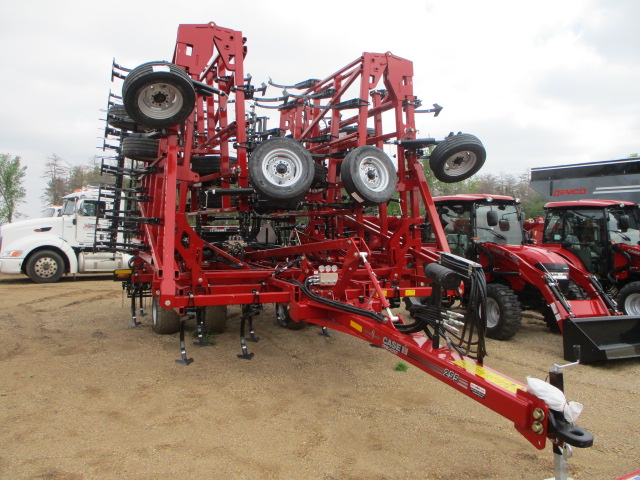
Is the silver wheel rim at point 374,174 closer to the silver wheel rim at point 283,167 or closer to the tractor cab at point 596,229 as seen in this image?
the silver wheel rim at point 283,167

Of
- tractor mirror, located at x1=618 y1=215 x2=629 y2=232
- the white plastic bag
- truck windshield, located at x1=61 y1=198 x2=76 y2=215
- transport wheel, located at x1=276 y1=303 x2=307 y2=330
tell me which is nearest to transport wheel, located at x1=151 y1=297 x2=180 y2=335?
transport wheel, located at x1=276 y1=303 x2=307 y2=330

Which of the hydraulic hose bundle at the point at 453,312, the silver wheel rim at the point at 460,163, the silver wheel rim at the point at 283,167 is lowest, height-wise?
the hydraulic hose bundle at the point at 453,312

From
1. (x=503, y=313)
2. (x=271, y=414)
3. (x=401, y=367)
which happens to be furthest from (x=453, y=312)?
(x=503, y=313)

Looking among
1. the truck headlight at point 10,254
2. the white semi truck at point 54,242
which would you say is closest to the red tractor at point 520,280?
the white semi truck at point 54,242

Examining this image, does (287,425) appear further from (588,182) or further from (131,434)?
(588,182)

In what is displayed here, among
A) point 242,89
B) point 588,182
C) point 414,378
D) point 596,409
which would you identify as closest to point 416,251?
point 414,378

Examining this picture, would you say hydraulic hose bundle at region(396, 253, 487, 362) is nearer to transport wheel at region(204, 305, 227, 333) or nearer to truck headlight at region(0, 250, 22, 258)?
transport wheel at region(204, 305, 227, 333)

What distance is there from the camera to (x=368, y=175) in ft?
17.0

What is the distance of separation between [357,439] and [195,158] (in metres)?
4.42

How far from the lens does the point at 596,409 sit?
4.19 metres

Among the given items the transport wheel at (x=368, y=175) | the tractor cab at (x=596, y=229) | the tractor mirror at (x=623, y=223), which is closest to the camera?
the transport wheel at (x=368, y=175)

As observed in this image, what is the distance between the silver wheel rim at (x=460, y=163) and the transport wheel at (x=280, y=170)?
1928 millimetres

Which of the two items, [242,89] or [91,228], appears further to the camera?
[91,228]

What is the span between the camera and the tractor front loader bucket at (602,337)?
17.4 feet
